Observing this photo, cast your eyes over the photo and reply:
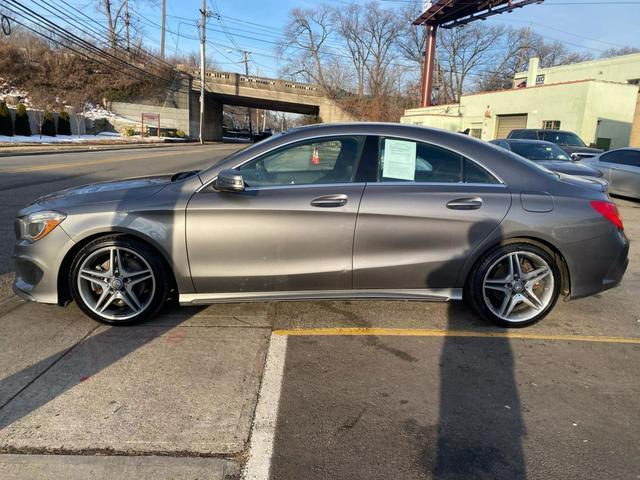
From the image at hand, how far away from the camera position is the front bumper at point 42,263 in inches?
136

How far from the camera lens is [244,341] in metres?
3.46

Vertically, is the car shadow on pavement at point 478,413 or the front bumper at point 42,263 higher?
the front bumper at point 42,263

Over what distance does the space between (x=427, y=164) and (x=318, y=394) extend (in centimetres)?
199

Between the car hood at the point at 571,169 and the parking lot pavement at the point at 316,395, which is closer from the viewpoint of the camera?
the parking lot pavement at the point at 316,395

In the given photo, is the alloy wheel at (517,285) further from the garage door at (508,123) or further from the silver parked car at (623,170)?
the garage door at (508,123)

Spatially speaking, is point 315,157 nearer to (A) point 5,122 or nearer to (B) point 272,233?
(B) point 272,233

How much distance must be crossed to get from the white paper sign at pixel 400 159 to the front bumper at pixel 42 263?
253cm

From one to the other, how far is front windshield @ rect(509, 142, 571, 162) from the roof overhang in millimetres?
26762

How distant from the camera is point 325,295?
3600mm

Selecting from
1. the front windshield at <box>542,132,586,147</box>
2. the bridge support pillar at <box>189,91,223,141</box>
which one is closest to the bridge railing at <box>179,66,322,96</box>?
the bridge support pillar at <box>189,91,223,141</box>

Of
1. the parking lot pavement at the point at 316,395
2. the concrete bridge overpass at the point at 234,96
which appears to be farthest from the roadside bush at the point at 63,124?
the parking lot pavement at the point at 316,395

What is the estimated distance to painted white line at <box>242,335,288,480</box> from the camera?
2193 mm

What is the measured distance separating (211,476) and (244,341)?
4.50 ft

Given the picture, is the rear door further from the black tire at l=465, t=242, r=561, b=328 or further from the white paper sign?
the black tire at l=465, t=242, r=561, b=328
